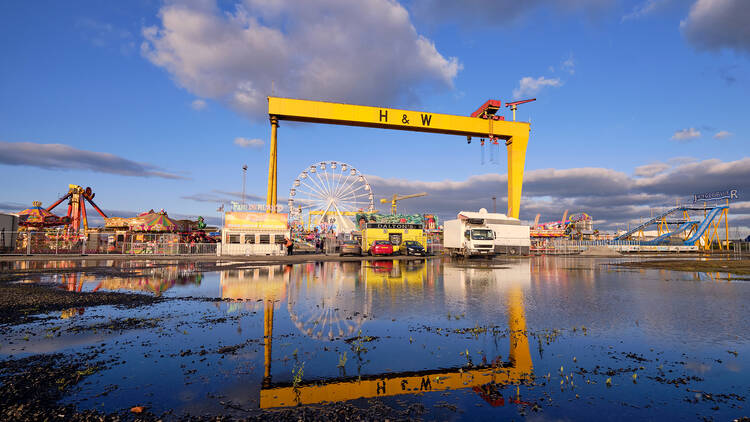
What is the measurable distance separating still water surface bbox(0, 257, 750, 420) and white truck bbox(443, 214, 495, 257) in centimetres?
2022

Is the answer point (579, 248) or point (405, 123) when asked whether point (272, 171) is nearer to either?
point (405, 123)

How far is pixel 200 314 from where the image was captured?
752 centimetres

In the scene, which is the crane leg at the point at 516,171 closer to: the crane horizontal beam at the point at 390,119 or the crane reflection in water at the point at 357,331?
the crane horizontal beam at the point at 390,119

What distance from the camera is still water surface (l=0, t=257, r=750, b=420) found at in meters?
3.49

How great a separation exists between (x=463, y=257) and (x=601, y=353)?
26428mm

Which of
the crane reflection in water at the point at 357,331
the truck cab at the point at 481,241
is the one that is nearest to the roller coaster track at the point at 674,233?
the truck cab at the point at 481,241

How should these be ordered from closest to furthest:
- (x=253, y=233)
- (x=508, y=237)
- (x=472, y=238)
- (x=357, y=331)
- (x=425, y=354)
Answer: (x=425, y=354) < (x=357, y=331) < (x=472, y=238) < (x=253, y=233) < (x=508, y=237)

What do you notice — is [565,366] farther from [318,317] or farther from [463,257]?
[463,257]

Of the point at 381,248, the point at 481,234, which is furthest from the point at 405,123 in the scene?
the point at 481,234

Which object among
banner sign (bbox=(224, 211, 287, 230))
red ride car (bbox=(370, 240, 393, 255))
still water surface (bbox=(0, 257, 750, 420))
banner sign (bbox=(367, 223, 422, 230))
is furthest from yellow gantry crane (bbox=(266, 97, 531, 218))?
still water surface (bbox=(0, 257, 750, 420))

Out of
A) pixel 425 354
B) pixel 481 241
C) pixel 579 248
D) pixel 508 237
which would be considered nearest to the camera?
pixel 425 354

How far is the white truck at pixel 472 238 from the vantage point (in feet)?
97.2

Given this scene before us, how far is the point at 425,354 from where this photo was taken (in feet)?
16.1

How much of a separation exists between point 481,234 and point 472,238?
815 mm
